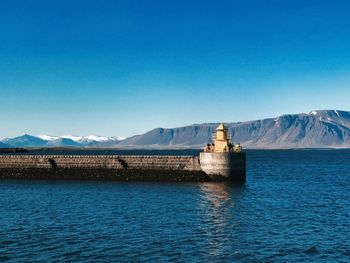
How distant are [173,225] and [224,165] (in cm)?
2949

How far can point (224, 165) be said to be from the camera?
69062 mm

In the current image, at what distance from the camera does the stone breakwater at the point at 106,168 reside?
73125 millimetres

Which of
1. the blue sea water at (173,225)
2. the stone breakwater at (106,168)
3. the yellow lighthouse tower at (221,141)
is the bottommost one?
the blue sea water at (173,225)

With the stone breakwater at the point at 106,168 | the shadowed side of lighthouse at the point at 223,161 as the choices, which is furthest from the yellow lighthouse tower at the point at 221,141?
the stone breakwater at the point at 106,168

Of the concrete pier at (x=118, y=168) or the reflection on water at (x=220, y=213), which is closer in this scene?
the reflection on water at (x=220, y=213)

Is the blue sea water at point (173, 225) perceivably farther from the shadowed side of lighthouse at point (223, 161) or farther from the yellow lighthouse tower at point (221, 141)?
the yellow lighthouse tower at point (221, 141)

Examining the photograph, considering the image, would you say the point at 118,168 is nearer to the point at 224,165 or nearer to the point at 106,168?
the point at 106,168

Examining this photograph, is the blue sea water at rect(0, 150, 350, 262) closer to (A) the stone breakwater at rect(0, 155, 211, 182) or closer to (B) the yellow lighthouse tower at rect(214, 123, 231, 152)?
(B) the yellow lighthouse tower at rect(214, 123, 231, 152)

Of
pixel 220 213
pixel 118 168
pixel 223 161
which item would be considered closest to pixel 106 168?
pixel 118 168

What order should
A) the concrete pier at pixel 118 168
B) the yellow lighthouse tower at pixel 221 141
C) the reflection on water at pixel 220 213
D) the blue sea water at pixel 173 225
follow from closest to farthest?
the blue sea water at pixel 173 225
the reflection on water at pixel 220 213
the yellow lighthouse tower at pixel 221 141
the concrete pier at pixel 118 168

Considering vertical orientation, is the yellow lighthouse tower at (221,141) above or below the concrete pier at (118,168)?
above

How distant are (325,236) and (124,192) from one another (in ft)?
103

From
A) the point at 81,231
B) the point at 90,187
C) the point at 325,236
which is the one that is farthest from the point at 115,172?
the point at 325,236

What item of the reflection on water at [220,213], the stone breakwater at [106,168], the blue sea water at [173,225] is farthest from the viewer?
the stone breakwater at [106,168]
